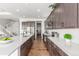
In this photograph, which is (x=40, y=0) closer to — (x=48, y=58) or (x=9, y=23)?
(x=48, y=58)

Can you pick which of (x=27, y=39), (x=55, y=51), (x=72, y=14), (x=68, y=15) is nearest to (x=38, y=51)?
(x=27, y=39)

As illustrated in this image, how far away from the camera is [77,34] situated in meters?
2.23

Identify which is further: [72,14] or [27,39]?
[27,39]

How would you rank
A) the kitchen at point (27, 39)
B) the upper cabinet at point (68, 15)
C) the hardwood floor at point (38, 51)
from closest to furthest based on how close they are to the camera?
1. the kitchen at point (27, 39)
2. the upper cabinet at point (68, 15)
3. the hardwood floor at point (38, 51)

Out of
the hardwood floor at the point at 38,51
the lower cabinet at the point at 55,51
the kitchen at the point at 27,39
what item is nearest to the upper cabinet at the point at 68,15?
the kitchen at the point at 27,39

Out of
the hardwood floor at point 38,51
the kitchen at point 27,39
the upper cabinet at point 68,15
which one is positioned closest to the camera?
the kitchen at point 27,39

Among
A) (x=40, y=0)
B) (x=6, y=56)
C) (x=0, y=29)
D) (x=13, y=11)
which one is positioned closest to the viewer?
(x=6, y=56)

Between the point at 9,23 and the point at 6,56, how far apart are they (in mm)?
1439

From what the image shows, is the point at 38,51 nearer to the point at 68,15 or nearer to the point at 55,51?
the point at 55,51

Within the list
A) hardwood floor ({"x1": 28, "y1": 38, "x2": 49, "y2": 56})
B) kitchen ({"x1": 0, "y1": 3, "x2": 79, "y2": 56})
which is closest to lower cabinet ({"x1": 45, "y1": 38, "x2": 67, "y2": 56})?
kitchen ({"x1": 0, "y1": 3, "x2": 79, "y2": 56})

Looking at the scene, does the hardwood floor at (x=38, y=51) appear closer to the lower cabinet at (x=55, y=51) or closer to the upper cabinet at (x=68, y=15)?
the lower cabinet at (x=55, y=51)

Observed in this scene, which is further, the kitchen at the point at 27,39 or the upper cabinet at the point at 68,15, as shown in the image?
the upper cabinet at the point at 68,15

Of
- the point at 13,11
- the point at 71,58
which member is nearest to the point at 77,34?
the point at 71,58

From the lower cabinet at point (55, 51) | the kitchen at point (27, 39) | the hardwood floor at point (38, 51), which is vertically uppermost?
the kitchen at point (27, 39)
